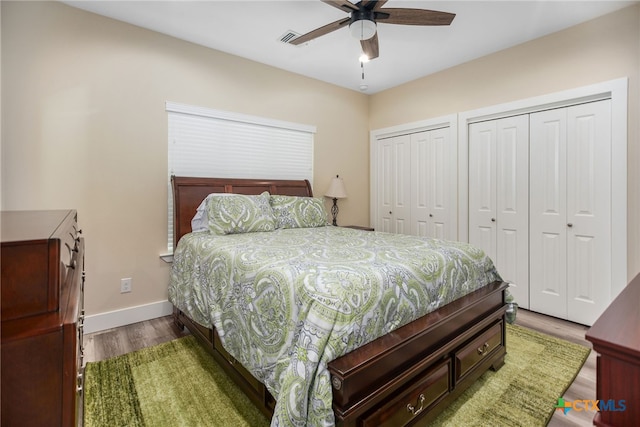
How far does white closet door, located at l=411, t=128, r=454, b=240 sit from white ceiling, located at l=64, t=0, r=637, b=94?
885mm

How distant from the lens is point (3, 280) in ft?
2.41

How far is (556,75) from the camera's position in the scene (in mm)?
2971

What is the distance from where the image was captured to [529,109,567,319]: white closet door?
9.78ft

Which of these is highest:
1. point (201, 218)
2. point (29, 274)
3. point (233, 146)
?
point (233, 146)

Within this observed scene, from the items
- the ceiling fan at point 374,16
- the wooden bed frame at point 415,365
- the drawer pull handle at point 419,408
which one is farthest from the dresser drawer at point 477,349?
the ceiling fan at point 374,16

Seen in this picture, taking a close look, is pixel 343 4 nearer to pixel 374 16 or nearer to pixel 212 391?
pixel 374 16

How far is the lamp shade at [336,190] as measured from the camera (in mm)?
4109

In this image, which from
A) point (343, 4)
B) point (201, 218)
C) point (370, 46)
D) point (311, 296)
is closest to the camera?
point (311, 296)

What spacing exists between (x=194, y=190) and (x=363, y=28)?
6.87 ft

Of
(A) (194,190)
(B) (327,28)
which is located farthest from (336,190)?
(B) (327,28)

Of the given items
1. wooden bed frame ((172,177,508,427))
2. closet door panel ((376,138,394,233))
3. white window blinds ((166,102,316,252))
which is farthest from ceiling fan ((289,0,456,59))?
closet door panel ((376,138,394,233))

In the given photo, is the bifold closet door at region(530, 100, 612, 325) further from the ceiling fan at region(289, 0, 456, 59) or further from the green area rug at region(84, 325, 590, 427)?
the ceiling fan at region(289, 0, 456, 59)

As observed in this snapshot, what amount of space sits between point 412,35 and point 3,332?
137 inches

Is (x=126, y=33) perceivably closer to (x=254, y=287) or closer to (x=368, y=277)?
(x=254, y=287)
